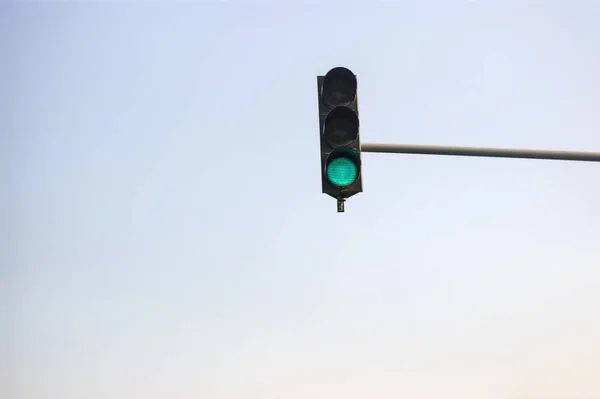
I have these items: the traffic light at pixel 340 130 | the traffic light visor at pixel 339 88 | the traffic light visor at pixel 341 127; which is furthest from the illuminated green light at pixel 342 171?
the traffic light visor at pixel 339 88

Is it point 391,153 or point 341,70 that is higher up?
point 341,70

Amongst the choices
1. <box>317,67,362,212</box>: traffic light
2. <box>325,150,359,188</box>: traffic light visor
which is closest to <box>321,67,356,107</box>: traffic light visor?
<box>317,67,362,212</box>: traffic light

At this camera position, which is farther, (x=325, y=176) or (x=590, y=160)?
(x=590, y=160)

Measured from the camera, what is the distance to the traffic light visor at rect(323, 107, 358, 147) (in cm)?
610

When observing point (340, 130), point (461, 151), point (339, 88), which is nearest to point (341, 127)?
point (340, 130)

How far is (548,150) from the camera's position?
6.41 meters

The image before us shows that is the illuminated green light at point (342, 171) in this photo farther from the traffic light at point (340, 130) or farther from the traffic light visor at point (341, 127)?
the traffic light visor at point (341, 127)

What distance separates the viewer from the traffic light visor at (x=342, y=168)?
606 centimetres

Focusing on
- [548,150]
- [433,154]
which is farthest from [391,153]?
[548,150]

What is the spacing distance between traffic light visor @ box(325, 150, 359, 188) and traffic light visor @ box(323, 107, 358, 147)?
0.29 ft

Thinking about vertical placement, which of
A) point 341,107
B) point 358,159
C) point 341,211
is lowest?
point 341,211

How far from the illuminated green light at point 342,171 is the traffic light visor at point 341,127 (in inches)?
5.2

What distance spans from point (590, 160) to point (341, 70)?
221 cm

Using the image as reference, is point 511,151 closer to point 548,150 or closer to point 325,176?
point 548,150
